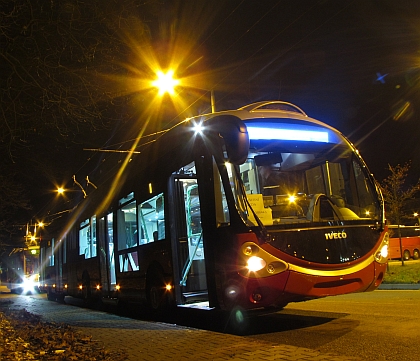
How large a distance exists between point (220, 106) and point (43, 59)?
10.2m

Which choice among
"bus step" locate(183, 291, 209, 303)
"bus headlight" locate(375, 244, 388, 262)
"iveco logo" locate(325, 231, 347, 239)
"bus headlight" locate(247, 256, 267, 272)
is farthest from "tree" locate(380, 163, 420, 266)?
"bus headlight" locate(247, 256, 267, 272)

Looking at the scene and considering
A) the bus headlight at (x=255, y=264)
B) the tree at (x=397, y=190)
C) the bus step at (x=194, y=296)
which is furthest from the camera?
the tree at (x=397, y=190)

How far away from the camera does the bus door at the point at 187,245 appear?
28.2 feet

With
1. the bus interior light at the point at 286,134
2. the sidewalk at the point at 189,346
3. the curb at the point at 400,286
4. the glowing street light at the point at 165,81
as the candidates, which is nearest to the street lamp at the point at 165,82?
the glowing street light at the point at 165,81

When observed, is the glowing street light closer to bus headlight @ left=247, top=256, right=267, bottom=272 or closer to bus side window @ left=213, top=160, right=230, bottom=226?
bus side window @ left=213, top=160, right=230, bottom=226

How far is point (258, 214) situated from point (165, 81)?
7801 millimetres

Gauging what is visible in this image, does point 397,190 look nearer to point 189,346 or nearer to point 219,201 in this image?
point 219,201

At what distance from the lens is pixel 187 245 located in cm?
880

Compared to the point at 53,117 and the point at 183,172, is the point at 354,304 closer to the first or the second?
the point at 183,172

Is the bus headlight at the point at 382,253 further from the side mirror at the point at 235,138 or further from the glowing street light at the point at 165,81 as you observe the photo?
the glowing street light at the point at 165,81

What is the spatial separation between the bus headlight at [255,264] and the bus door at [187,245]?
2.05m

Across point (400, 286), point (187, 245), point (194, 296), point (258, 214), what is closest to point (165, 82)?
point (187, 245)

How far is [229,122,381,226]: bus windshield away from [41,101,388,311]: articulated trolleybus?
0.06ft

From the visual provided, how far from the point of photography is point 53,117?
30.9 feet
